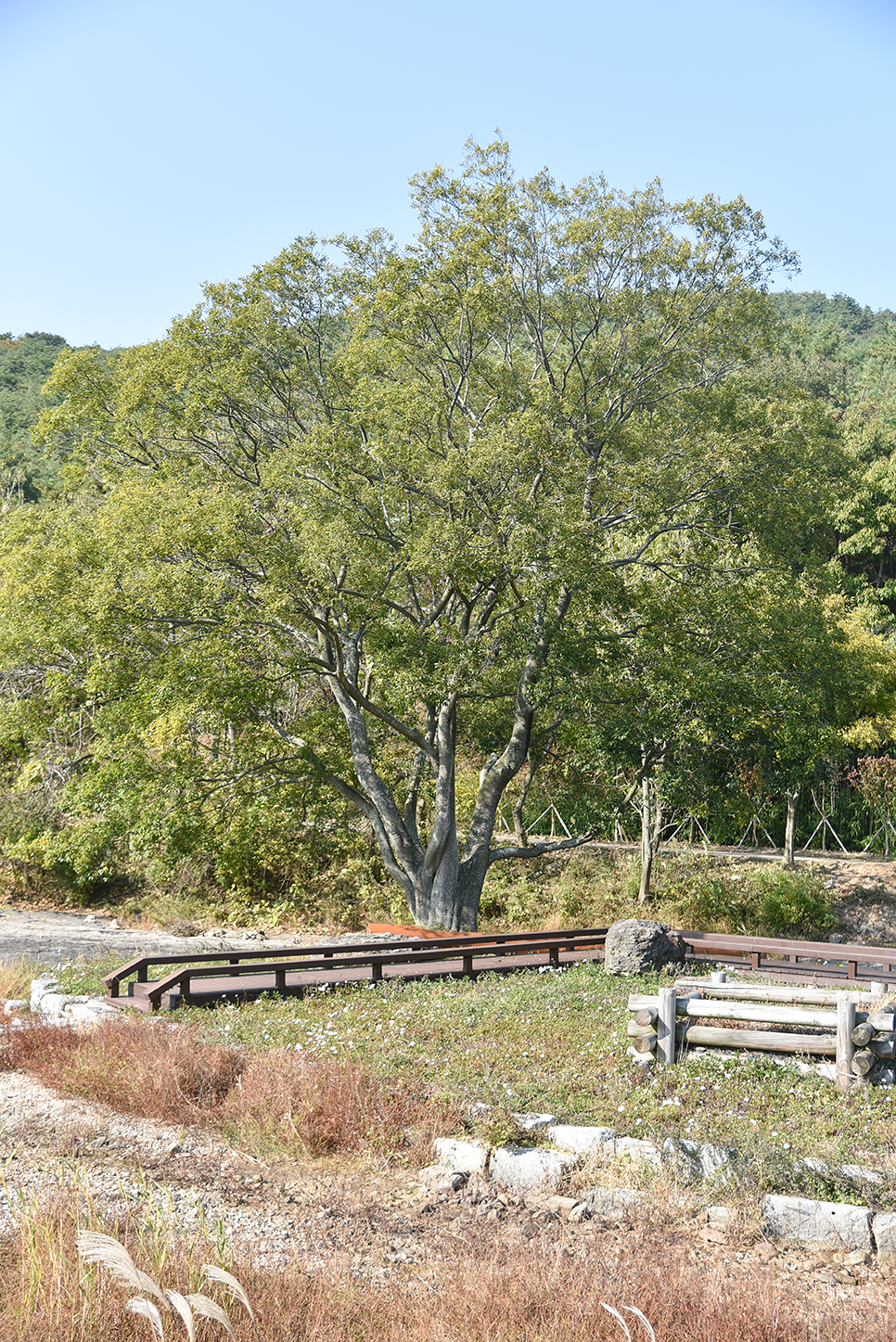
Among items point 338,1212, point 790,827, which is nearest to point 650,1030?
point 338,1212

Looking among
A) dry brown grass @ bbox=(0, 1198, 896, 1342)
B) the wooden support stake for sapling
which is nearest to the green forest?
the wooden support stake for sapling

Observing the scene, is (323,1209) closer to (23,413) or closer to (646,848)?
(646,848)

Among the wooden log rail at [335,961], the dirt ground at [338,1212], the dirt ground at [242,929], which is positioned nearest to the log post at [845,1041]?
the dirt ground at [338,1212]

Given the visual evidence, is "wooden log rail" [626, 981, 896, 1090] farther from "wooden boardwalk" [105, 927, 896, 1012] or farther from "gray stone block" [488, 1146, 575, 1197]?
"wooden boardwalk" [105, 927, 896, 1012]

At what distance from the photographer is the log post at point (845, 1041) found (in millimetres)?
7043

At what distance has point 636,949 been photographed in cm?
1120

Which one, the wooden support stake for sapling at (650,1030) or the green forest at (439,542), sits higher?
the green forest at (439,542)

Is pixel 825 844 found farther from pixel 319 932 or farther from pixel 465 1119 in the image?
pixel 465 1119

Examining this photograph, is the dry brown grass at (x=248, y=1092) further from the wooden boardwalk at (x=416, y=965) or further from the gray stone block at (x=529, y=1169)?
the wooden boardwalk at (x=416, y=965)

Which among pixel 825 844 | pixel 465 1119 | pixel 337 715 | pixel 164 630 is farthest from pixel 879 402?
pixel 465 1119

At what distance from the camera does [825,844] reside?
75.4 ft

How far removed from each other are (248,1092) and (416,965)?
561cm

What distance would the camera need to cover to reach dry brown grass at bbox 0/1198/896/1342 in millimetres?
4059

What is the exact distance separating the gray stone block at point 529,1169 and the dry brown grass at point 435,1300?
118cm
